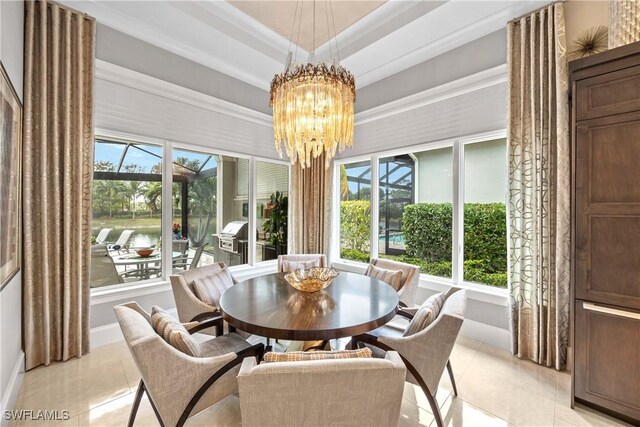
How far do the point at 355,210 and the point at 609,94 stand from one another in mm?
3070

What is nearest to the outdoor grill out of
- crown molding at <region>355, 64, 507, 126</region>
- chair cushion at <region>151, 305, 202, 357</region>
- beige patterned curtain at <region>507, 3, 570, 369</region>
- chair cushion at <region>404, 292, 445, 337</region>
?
crown molding at <region>355, 64, 507, 126</region>

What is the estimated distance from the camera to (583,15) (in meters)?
2.45

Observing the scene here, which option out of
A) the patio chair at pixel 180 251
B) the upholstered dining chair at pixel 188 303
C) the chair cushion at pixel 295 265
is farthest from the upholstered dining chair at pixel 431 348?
the patio chair at pixel 180 251

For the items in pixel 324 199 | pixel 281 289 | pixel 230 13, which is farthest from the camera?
pixel 324 199

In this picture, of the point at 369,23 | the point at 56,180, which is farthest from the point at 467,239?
the point at 56,180

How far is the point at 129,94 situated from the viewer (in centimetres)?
300

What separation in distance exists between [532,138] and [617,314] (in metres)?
1.53

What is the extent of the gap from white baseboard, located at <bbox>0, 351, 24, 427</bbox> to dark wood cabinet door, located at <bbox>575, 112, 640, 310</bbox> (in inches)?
151

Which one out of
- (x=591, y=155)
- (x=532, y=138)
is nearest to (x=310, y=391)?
(x=591, y=155)

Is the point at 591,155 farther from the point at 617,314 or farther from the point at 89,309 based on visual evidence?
the point at 89,309

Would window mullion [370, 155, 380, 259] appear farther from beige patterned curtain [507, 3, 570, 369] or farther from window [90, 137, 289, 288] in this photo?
beige patterned curtain [507, 3, 570, 369]

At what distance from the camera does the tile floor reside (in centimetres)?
187

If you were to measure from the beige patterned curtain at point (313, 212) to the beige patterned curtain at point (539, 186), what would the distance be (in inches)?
101

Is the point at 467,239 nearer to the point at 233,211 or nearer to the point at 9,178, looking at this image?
the point at 233,211
